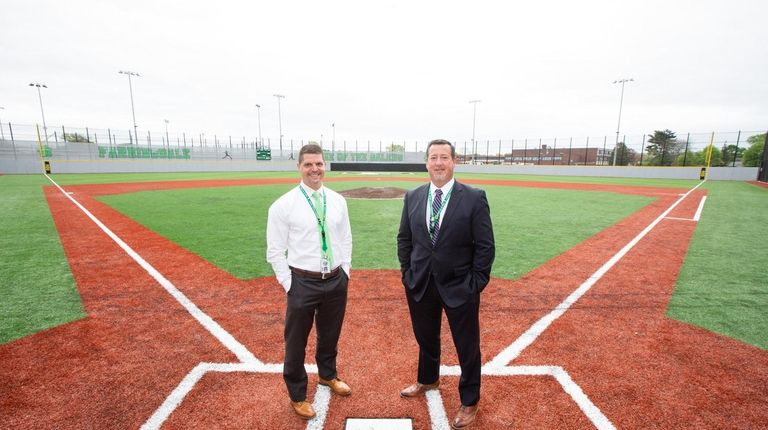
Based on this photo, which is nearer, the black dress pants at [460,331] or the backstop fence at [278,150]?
the black dress pants at [460,331]

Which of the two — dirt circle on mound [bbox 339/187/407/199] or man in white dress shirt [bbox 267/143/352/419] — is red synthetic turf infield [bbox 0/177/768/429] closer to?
man in white dress shirt [bbox 267/143/352/419]

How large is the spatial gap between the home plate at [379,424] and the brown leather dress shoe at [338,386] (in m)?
0.31

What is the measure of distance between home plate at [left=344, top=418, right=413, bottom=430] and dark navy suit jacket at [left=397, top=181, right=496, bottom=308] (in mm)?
1020

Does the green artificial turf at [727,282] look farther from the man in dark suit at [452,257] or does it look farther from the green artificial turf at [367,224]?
the man in dark suit at [452,257]

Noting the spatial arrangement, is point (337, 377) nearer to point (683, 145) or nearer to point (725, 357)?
point (725, 357)

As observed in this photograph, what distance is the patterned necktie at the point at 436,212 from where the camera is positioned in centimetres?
301

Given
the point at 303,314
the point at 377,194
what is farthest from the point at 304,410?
the point at 377,194

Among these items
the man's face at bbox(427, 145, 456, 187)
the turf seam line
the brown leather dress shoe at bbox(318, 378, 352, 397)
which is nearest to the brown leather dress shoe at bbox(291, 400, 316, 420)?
the brown leather dress shoe at bbox(318, 378, 352, 397)

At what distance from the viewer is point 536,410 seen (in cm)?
319

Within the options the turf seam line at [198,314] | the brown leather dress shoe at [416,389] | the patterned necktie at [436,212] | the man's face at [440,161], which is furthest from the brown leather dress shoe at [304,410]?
the man's face at [440,161]

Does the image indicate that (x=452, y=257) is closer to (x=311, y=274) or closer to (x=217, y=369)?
(x=311, y=274)

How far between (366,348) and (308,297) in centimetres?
149

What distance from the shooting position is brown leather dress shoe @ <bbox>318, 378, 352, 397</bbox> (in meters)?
3.37

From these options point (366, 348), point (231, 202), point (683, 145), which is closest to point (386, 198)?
point (231, 202)
